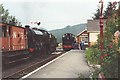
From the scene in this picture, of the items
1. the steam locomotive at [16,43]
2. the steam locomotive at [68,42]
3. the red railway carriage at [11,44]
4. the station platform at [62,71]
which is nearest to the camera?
the station platform at [62,71]

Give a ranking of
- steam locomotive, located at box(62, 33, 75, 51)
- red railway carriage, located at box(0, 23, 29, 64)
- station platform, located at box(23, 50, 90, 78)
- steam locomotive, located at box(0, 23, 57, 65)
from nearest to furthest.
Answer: station platform, located at box(23, 50, 90, 78), red railway carriage, located at box(0, 23, 29, 64), steam locomotive, located at box(0, 23, 57, 65), steam locomotive, located at box(62, 33, 75, 51)

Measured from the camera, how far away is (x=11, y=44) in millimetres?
25375

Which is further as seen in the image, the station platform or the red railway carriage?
the red railway carriage

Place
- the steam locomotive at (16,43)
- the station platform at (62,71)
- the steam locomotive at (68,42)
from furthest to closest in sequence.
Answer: the steam locomotive at (68,42) < the steam locomotive at (16,43) < the station platform at (62,71)

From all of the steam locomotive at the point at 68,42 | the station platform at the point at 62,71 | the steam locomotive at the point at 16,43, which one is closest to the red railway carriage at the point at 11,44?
the steam locomotive at the point at 16,43

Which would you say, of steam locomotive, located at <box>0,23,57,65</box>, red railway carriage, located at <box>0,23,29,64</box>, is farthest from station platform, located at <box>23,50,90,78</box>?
steam locomotive, located at <box>0,23,57,65</box>

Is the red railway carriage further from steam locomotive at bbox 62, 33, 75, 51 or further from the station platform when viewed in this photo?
steam locomotive at bbox 62, 33, 75, 51

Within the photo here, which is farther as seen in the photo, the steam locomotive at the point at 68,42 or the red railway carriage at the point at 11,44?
the steam locomotive at the point at 68,42

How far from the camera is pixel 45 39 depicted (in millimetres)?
42094

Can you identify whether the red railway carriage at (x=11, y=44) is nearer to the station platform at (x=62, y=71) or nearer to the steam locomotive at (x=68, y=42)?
the station platform at (x=62, y=71)

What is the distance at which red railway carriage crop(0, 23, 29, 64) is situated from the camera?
23.3 meters

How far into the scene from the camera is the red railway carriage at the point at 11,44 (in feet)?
76.4

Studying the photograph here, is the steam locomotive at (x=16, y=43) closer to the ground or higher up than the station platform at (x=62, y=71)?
higher up

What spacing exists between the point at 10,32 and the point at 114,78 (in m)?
18.7
